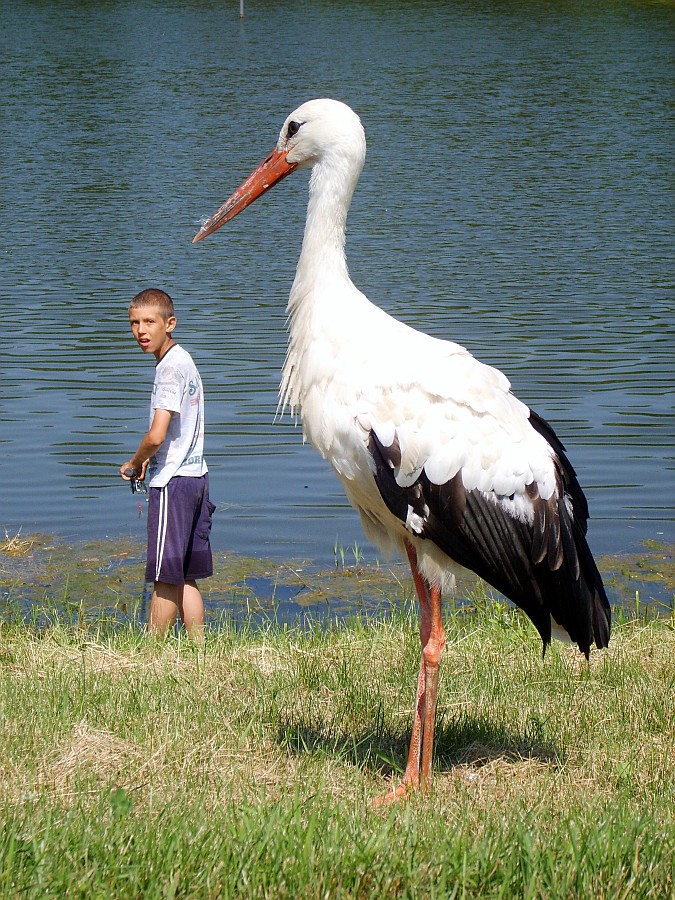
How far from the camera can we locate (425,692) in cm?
476

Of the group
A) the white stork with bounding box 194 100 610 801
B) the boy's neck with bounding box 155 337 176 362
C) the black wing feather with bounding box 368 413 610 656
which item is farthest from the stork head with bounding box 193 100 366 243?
the boy's neck with bounding box 155 337 176 362

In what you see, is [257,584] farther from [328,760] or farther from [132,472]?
[328,760]

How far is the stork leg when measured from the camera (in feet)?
15.0

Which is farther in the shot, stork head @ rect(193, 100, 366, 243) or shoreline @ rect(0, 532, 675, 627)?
shoreline @ rect(0, 532, 675, 627)

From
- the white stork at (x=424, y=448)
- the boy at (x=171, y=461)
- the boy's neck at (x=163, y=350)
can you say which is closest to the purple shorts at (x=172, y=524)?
the boy at (x=171, y=461)

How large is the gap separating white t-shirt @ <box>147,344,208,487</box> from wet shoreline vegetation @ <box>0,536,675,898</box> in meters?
0.75

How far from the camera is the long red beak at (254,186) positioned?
205 inches

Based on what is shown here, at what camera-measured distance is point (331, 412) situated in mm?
4512

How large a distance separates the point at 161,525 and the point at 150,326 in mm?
904

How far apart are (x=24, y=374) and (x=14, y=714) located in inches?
303

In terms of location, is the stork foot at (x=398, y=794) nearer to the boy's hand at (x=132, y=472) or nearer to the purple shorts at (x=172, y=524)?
the purple shorts at (x=172, y=524)

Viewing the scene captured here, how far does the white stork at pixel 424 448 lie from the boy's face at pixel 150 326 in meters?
1.47

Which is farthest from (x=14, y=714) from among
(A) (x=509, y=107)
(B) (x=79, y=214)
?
(A) (x=509, y=107)

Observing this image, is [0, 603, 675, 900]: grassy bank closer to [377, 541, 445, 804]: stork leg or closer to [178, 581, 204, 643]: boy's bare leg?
[377, 541, 445, 804]: stork leg
